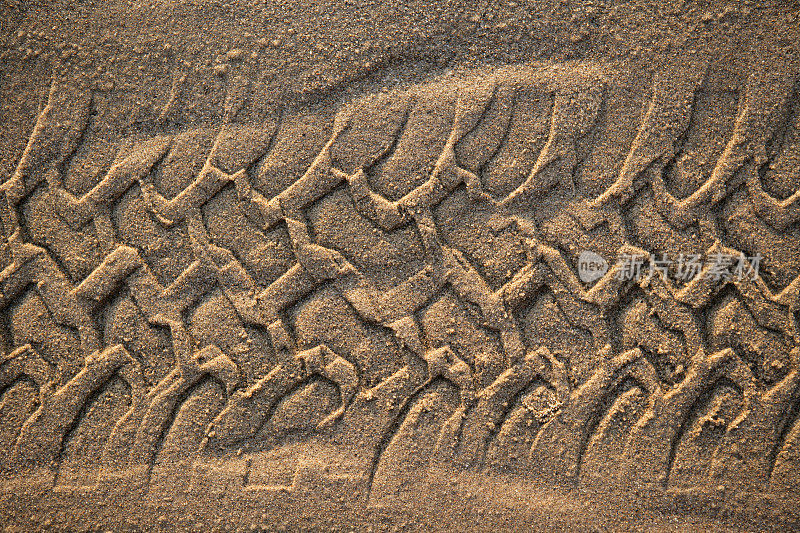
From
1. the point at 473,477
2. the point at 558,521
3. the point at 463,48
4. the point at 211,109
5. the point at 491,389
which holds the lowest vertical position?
the point at 558,521

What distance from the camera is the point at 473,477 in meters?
1.38

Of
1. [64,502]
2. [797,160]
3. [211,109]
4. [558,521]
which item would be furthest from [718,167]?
[64,502]

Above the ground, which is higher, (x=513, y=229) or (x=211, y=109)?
(x=211, y=109)

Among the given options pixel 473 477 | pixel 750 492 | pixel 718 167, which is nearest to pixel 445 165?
pixel 718 167

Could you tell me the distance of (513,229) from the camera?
1.39m

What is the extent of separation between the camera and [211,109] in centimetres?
144

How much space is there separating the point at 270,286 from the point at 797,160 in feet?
4.88

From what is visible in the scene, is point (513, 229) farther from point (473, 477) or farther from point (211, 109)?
point (211, 109)

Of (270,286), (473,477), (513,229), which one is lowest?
(473,477)

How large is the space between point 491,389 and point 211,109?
44.2 inches

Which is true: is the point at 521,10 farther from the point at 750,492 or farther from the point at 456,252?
the point at 750,492

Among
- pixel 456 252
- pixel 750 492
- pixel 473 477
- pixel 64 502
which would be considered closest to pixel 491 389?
pixel 473 477

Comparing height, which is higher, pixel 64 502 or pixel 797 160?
pixel 797 160

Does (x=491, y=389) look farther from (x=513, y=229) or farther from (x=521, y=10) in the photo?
(x=521, y=10)
